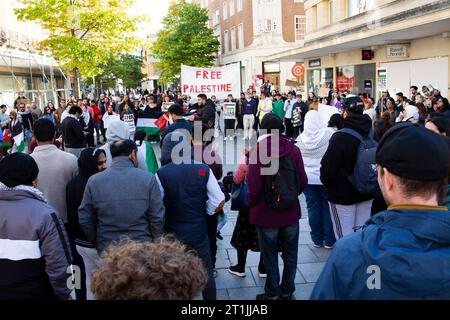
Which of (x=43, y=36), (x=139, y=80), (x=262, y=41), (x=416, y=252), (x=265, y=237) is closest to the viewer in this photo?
Result: (x=416, y=252)

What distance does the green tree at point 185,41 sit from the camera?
1896 inches

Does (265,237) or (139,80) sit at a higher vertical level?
(139,80)

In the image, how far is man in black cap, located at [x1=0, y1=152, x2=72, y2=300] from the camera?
2.86 meters

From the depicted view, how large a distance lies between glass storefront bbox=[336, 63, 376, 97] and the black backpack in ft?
61.1

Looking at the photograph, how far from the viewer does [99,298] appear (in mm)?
1612

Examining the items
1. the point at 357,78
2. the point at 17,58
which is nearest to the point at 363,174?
the point at 357,78

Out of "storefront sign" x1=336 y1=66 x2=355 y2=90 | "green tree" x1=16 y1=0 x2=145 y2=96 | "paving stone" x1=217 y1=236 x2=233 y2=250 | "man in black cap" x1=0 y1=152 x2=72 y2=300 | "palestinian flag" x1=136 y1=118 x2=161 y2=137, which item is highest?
"green tree" x1=16 y1=0 x2=145 y2=96

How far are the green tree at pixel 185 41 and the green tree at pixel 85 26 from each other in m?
26.1

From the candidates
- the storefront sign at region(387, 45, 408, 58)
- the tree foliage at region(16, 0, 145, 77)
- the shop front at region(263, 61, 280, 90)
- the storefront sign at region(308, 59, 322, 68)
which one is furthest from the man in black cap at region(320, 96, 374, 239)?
the shop front at region(263, 61, 280, 90)

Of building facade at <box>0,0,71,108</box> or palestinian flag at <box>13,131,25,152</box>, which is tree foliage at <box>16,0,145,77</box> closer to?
building facade at <box>0,0,71,108</box>
